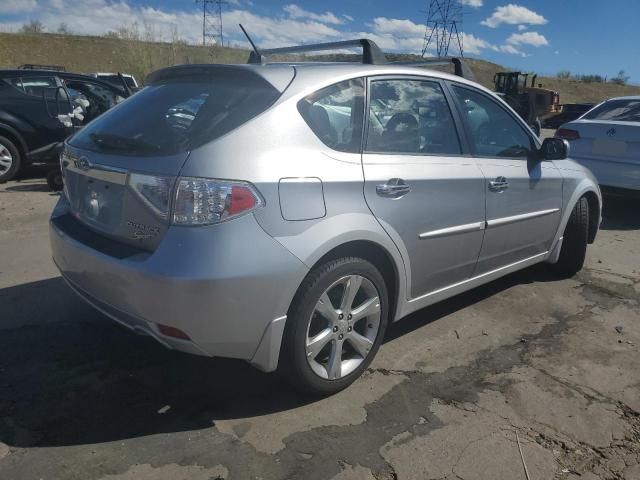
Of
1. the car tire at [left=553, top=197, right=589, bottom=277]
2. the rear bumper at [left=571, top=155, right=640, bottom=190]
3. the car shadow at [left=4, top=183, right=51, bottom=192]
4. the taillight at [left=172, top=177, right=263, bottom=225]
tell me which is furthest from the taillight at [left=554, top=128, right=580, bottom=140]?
the car shadow at [left=4, top=183, right=51, bottom=192]

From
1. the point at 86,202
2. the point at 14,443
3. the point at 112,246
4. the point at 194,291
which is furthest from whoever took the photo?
the point at 86,202

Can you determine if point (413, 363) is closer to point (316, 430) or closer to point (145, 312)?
point (316, 430)

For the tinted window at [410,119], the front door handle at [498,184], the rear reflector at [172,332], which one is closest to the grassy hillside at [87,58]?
the front door handle at [498,184]

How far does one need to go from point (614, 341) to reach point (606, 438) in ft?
4.32

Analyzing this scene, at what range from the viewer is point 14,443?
2.49 metres

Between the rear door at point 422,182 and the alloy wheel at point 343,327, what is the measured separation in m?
0.34

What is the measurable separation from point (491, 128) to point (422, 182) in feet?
3.76

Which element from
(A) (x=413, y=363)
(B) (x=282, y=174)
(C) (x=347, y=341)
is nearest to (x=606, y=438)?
(A) (x=413, y=363)

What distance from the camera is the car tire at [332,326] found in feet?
8.65

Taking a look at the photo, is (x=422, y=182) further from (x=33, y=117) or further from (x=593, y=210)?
(x=33, y=117)

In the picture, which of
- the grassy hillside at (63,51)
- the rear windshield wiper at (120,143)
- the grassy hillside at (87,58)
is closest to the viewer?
the rear windshield wiper at (120,143)

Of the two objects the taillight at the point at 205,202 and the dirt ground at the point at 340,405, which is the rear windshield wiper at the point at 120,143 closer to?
the taillight at the point at 205,202

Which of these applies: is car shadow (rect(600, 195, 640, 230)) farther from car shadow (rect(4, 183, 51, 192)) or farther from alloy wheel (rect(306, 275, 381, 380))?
car shadow (rect(4, 183, 51, 192))

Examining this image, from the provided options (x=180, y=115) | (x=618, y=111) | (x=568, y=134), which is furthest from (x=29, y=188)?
(x=618, y=111)
